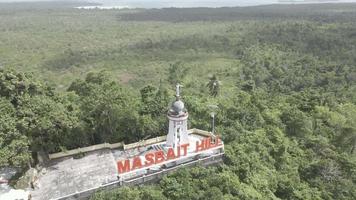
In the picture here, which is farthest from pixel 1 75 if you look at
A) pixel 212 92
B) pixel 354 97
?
pixel 354 97

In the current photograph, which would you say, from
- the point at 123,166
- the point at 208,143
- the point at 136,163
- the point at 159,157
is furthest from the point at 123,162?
the point at 208,143

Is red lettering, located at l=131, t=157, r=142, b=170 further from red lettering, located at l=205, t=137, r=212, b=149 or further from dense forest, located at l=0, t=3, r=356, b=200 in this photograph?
red lettering, located at l=205, t=137, r=212, b=149

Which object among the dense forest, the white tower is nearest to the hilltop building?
the white tower

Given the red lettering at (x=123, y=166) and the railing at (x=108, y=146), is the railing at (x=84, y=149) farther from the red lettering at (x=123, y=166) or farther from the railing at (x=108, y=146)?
the red lettering at (x=123, y=166)

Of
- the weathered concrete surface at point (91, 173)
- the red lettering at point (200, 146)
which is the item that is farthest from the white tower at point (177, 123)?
the red lettering at point (200, 146)

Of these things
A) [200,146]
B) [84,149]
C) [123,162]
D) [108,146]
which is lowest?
Result: [108,146]

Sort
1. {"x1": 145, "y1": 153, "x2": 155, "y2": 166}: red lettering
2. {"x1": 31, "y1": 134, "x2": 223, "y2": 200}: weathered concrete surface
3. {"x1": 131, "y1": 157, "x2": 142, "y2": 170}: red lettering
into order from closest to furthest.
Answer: {"x1": 31, "y1": 134, "x2": 223, "y2": 200}: weathered concrete surface
{"x1": 131, "y1": 157, "x2": 142, "y2": 170}: red lettering
{"x1": 145, "y1": 153, "x2": 155, "y2": 166}: red lettering

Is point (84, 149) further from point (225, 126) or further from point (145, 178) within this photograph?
point (225, 126)

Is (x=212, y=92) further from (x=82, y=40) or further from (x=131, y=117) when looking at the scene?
(x=82, y=40)
